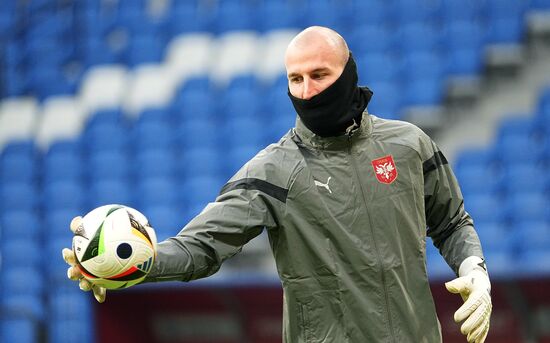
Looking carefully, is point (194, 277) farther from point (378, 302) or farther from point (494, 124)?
point (494, 124)

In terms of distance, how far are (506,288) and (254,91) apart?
17.2 ft

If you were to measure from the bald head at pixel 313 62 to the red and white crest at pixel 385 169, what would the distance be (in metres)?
0.35

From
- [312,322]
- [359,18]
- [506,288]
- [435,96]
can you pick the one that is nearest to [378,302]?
[312,322]

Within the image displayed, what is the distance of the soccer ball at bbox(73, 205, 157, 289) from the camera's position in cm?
298

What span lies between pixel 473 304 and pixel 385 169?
58 cm

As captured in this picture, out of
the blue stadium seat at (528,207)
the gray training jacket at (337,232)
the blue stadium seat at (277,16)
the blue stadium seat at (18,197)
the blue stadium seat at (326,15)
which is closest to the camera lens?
the gray training jacket at (337,232)

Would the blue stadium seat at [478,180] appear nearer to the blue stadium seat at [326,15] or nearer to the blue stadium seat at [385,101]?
the blue stadium seat at [385,101]

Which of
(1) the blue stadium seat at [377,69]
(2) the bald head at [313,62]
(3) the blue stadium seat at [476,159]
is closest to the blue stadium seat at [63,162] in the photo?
(1) the blue stadium seat at [377,69]

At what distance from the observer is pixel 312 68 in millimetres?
3447

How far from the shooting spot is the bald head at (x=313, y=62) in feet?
11.3

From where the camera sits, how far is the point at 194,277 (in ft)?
10.7

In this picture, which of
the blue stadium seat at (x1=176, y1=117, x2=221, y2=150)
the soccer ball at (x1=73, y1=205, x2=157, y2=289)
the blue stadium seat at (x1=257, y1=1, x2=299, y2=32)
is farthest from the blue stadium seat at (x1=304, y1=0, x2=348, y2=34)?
the soccer ball at (x1=73, y1=205, x2=157, y2=289)

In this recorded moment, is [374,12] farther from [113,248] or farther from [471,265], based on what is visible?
[113,248]

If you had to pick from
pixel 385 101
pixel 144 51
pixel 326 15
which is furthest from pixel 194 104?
pixel 385 101
